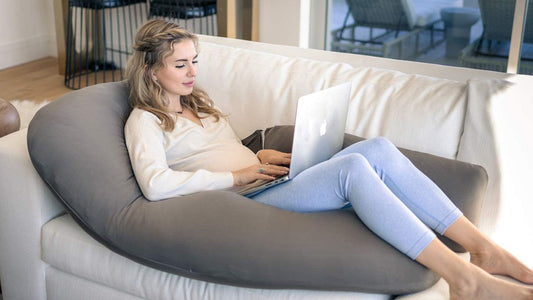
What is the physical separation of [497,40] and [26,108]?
2687 millimetres

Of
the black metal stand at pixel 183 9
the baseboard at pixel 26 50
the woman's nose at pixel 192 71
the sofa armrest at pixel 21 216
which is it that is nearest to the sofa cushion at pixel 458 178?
the woman's nose at pixel 192 71

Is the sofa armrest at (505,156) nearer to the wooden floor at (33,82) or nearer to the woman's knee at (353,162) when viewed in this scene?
the woman's knee at (353,162)

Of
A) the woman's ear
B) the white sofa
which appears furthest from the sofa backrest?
the woman's ear

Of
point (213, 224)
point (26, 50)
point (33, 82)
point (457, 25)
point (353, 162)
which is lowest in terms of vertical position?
point (33, 82)

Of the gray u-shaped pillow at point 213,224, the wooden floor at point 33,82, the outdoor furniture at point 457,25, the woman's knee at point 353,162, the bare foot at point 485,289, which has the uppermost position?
the outdoor furniture at point 457,25

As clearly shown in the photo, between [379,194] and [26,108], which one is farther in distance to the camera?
[26,108]

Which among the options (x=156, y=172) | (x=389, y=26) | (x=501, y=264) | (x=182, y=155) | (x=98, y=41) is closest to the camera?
(x=501, y=264)

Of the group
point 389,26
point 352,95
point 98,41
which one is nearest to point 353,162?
point 352,95

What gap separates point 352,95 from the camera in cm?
208

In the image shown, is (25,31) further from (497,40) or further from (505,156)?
(505,156)

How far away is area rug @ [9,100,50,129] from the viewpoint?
3.26 metres

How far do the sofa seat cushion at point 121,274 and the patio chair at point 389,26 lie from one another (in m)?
2.47

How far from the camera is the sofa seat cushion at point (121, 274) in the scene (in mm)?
1553

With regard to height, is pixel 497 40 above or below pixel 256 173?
above
